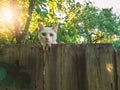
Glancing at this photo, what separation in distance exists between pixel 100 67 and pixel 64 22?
13207 millimetres

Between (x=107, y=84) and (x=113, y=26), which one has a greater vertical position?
(x=113, y=26)

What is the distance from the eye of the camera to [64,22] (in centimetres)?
1527

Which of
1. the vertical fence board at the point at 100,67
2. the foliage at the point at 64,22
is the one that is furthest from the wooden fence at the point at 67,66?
the foliage at the point at 64,22

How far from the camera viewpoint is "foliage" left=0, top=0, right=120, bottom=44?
9812mm

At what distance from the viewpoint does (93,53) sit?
7.13 ft

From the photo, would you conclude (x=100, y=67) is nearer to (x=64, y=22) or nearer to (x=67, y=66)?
(x=67, y=66)

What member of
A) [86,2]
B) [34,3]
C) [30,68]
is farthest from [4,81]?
[86,2]

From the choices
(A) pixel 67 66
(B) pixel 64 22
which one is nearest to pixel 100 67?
(A) pixel 67 66

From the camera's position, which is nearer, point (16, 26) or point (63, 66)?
point (63, 66)

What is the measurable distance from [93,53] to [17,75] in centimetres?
54

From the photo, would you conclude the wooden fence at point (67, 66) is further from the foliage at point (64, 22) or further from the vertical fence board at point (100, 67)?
→ the foliage at point (64, 22)

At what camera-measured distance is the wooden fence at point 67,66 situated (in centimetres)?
210

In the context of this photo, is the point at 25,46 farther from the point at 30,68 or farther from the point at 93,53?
the point at 93,53

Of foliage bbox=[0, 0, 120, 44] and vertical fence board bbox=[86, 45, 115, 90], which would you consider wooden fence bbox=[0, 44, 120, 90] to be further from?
foliage bbox=[0, 0, 120, 44]
